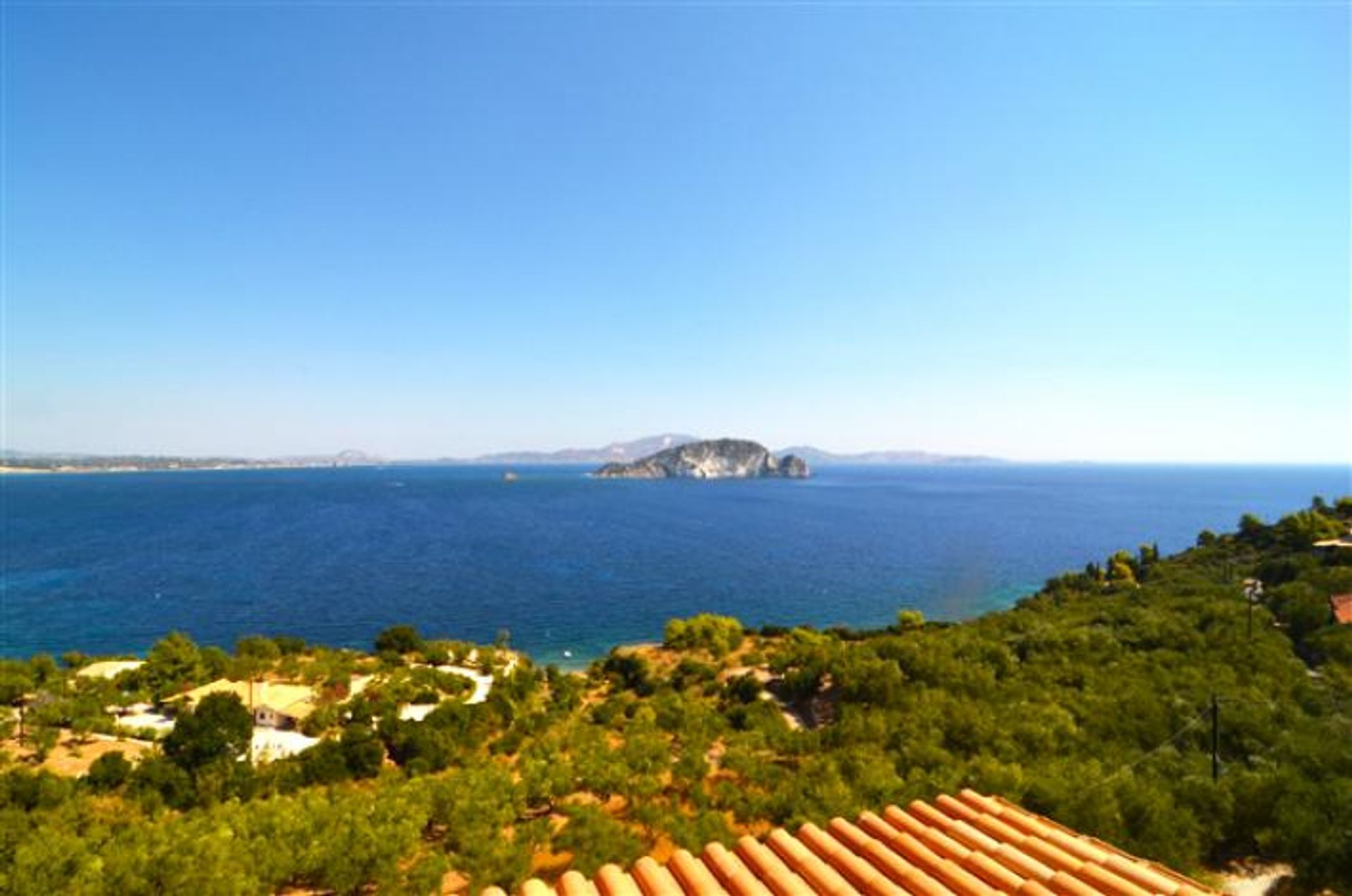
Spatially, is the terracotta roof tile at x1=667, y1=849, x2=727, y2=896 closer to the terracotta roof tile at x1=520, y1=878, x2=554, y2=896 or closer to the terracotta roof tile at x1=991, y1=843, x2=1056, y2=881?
the terracotta roof tile at x1=520, y1=878, x2=554, y2=896

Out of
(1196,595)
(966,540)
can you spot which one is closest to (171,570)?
(1196,595)

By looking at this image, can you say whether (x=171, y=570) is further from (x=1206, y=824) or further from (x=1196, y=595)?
(x=1196, y=595)

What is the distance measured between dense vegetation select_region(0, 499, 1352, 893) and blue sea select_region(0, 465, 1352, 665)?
1674 centimetres

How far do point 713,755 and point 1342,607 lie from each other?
30.4 m

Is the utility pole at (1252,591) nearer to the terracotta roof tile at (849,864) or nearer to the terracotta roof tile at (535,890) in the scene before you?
the terracotta roof tile at (849,864)

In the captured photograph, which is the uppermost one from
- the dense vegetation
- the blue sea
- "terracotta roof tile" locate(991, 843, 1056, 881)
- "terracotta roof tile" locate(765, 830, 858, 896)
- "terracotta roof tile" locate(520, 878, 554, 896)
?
"terracotta roof tile" locate(520, 878, 554, 896)

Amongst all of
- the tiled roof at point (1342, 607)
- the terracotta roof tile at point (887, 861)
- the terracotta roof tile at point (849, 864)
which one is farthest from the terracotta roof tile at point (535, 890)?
the tiled roof at point (1342, 607)

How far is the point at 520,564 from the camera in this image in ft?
230

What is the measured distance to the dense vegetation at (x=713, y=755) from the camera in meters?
10.6

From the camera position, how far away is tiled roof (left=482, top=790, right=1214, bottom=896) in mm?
4676

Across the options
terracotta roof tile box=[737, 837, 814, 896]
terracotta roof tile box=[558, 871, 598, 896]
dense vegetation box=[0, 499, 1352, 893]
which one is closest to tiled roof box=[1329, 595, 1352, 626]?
dense vegetation box=[0, 499, 1352, 893]

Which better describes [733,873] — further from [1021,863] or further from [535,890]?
[1021,863]

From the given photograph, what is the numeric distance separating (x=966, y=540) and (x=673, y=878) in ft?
313

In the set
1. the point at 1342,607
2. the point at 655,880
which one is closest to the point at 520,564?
the point at 1342,607
